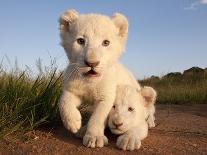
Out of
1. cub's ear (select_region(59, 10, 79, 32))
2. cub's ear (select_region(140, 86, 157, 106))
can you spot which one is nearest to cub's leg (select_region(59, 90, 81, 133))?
cub's ear (select_region(59, 10, 79, 32))

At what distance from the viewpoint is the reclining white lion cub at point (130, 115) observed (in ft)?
15.3

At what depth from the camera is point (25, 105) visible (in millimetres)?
5352

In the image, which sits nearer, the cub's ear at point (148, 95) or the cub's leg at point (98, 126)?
the cub's leg at point (98, 126)

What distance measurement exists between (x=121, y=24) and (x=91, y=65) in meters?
0.99

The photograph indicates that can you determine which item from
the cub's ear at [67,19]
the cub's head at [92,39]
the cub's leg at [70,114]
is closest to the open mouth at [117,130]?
the cub's leg at [70,114]

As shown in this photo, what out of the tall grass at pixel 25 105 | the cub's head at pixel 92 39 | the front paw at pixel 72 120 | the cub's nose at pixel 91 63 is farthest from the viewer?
the tall grass at pixel 25 105

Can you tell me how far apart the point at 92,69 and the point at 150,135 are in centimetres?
145

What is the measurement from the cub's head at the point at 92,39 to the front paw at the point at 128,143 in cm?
74

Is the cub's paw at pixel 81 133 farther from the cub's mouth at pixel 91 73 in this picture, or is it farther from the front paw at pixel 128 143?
the cub's mouth at pixel 91 73

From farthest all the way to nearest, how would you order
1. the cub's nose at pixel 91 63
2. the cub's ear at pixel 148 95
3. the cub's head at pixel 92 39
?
the cub's ear at pixel 148 95 → the cub's head at pixel 92 39 → the cub's nose at pixel 91 63

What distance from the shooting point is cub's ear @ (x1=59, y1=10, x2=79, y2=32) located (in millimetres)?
5074

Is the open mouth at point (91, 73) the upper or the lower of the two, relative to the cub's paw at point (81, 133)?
upper

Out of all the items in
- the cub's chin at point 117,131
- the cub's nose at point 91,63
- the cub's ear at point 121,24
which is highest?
the cub's ear at point 121,24

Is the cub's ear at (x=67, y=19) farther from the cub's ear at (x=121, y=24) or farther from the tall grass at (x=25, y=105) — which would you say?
the tall grass at (x=25, y=105)
